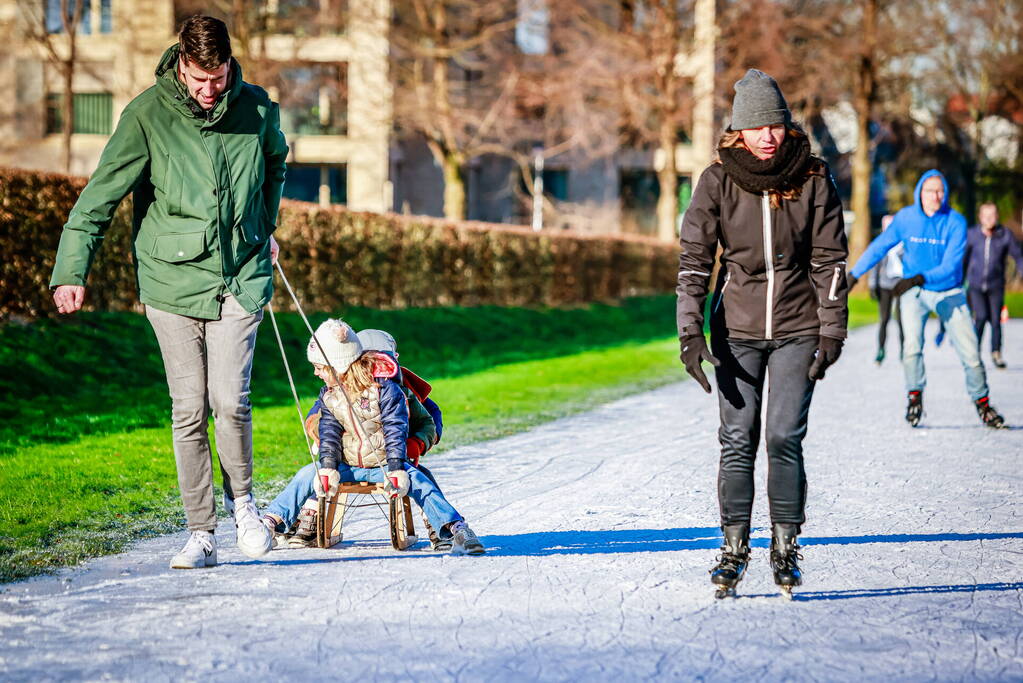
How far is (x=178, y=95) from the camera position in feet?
16.9

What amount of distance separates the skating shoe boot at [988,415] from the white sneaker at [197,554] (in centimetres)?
721

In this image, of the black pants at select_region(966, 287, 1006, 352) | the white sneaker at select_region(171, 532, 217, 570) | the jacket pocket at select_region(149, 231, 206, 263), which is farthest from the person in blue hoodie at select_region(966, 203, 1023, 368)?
the jacket pocket at select_region(149, 231, 206, 263)

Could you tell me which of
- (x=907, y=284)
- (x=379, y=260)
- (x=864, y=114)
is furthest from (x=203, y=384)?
(x=864, y=114)

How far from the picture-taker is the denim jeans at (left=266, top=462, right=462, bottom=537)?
18.7 ft

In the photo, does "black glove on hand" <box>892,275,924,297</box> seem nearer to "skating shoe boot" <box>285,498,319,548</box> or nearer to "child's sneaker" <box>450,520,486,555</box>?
"child's sneaker" <box>450,520,486,555</box>

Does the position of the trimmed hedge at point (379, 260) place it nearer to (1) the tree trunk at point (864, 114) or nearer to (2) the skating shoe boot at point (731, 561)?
(2) the skating shoe boot at point (731, 561)

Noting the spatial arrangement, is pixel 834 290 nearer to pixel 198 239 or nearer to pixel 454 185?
pixel 198 239

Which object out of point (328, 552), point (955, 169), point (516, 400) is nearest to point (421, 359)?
point (516, 400)

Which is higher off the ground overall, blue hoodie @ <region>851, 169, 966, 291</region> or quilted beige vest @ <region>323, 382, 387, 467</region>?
blue hoodie @ <region>851, 169, 966, 291</region>

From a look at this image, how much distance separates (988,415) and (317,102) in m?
35.0

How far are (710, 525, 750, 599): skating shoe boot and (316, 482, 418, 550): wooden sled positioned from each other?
4.48ft

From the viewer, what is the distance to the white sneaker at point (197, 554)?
5277 millimetres

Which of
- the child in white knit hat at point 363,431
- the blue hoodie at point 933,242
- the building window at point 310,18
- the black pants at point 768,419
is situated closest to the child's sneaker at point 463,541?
the child in white knit hat at point 363,431

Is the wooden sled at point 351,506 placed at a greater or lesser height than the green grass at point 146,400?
greater
